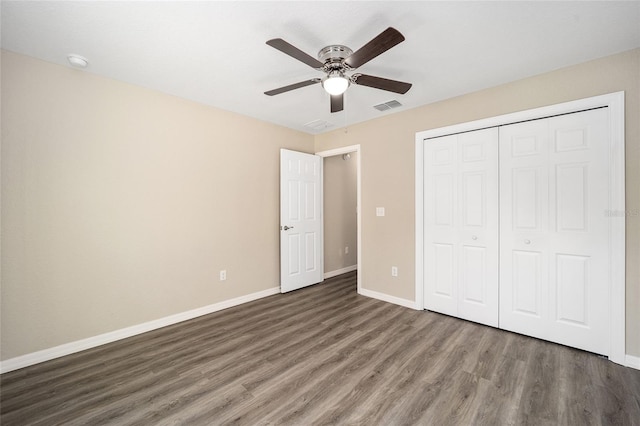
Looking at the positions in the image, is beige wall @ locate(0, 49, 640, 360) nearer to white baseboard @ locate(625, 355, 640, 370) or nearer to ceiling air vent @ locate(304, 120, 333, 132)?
white baseboard @ locate(625, 355, 640, 370)

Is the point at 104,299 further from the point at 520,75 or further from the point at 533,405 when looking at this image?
the point at 520,75

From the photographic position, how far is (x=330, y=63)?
2.07m

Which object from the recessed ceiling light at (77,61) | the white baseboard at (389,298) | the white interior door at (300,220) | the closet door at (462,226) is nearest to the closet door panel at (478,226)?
the closet door at (462,226)

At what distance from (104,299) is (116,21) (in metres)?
2.38

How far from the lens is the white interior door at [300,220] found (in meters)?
4.09

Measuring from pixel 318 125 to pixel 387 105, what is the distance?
1.17 m

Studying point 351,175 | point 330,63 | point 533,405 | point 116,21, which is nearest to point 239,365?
point 533,405

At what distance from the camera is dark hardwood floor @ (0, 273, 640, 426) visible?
1.70m

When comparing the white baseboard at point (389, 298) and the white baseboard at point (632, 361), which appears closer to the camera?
the white baseboard at point (632, 361)

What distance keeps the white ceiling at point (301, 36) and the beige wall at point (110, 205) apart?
36 cm

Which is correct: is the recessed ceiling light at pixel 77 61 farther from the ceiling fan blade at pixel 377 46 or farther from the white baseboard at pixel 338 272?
the white baseboard at pixel 338 272

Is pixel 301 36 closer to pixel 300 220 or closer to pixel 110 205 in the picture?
pixel 110 205

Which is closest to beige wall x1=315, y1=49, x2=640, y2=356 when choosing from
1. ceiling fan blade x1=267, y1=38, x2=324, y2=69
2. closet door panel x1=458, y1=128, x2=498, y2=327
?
closet door panel x1=458, y1=128, x2=498, y2=327

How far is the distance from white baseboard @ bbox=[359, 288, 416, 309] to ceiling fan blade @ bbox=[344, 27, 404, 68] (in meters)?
2.84
